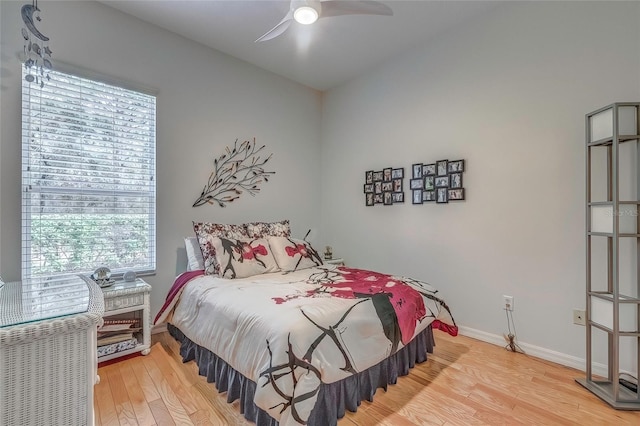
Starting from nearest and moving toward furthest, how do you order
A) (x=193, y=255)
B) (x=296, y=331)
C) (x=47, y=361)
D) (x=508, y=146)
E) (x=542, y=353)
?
(x=47, y=361) < (x=296, y=331) < (x=542, y=353) < (x=508, y=146) < (x=193, y=255)

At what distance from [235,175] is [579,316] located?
3327 mm

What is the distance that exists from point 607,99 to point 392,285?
2002 mm

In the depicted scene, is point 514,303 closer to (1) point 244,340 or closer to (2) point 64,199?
(1) point 244,340

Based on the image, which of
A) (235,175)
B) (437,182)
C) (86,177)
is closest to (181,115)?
(235,175)

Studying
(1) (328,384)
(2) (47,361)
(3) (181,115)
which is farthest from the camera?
(3) (181,115)

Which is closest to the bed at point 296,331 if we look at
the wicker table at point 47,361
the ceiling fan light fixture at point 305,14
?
the wicker table at point 47,361

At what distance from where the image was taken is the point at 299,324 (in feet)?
4.63

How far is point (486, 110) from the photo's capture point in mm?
2566

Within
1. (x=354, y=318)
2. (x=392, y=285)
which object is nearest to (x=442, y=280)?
(x=392, y=285)

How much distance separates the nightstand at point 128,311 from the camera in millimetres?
2080

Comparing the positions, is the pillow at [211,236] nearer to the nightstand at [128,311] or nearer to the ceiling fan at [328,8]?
the nightstand at [128,311]

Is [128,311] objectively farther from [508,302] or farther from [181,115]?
[508,302]

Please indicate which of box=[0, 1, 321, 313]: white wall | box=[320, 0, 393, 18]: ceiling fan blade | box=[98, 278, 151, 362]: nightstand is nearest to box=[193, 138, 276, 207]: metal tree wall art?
box=[0, 1, 321, 313]: white wall

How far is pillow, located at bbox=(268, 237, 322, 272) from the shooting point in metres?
2.67
